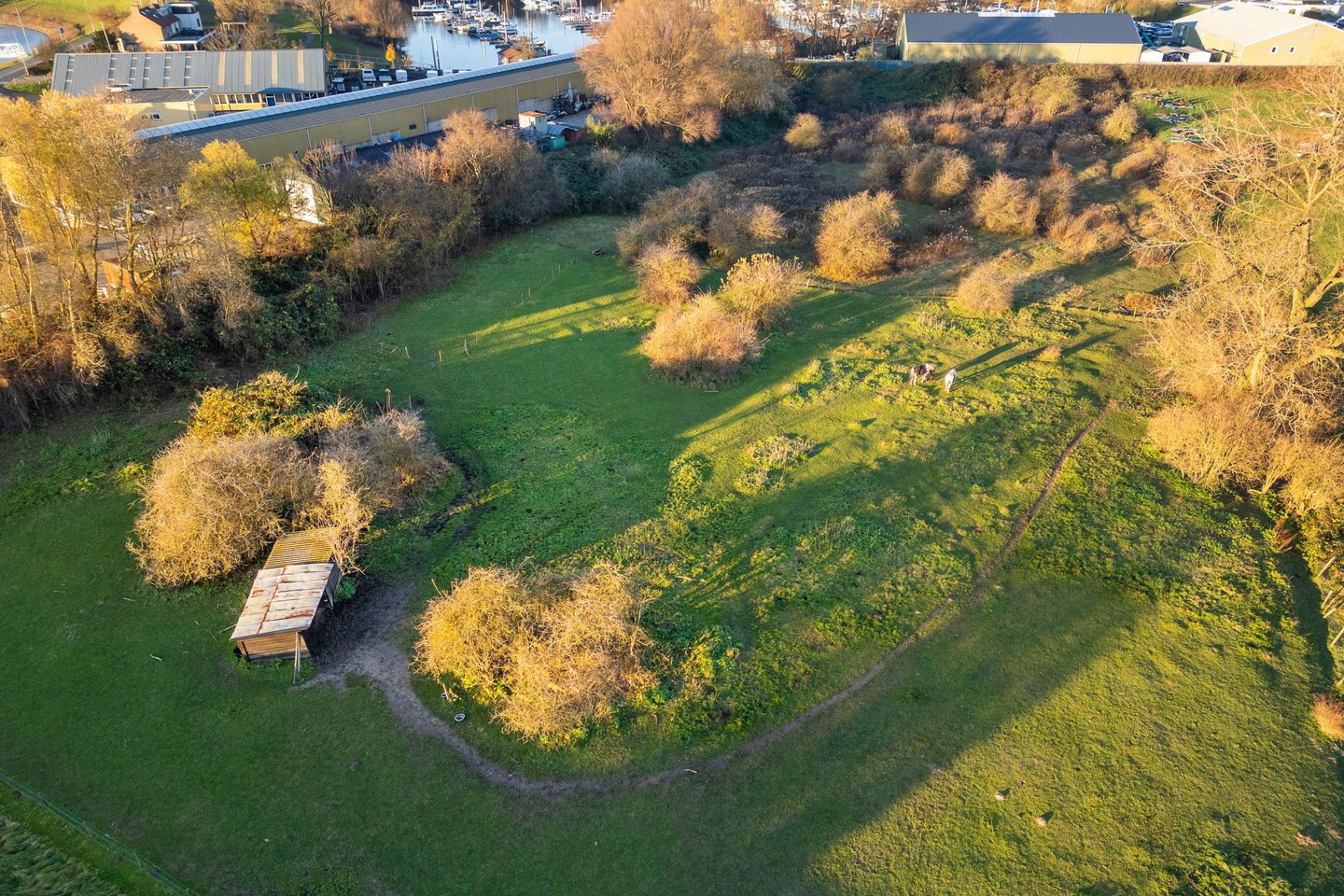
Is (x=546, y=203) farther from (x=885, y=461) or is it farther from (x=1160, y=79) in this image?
(x=1160, y=79)

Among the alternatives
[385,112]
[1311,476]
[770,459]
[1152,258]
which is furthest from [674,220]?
[1311,476]

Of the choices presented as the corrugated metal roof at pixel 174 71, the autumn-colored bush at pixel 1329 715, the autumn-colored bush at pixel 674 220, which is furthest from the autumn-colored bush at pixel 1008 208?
the corrugated metal roof at pixel 174 71

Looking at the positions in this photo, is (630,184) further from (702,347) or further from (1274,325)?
(1274,325)

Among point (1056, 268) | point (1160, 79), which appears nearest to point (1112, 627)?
point (1056, 268)

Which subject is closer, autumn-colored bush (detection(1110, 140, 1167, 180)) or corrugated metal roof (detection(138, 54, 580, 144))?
corrugated metal roof (detection(138, 54, 580, 144))

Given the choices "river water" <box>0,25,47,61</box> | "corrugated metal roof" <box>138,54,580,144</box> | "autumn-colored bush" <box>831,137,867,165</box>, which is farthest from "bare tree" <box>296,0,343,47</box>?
"autumn-colored bush" <box>831,137,867,165</box>

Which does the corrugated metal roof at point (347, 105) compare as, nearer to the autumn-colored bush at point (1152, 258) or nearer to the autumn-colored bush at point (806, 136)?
the autumn-colored bush at point (806, 136)

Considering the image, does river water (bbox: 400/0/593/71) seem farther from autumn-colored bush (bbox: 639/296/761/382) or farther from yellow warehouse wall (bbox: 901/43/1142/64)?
autumn-colored bush (bbox: 639/296/761/382)
